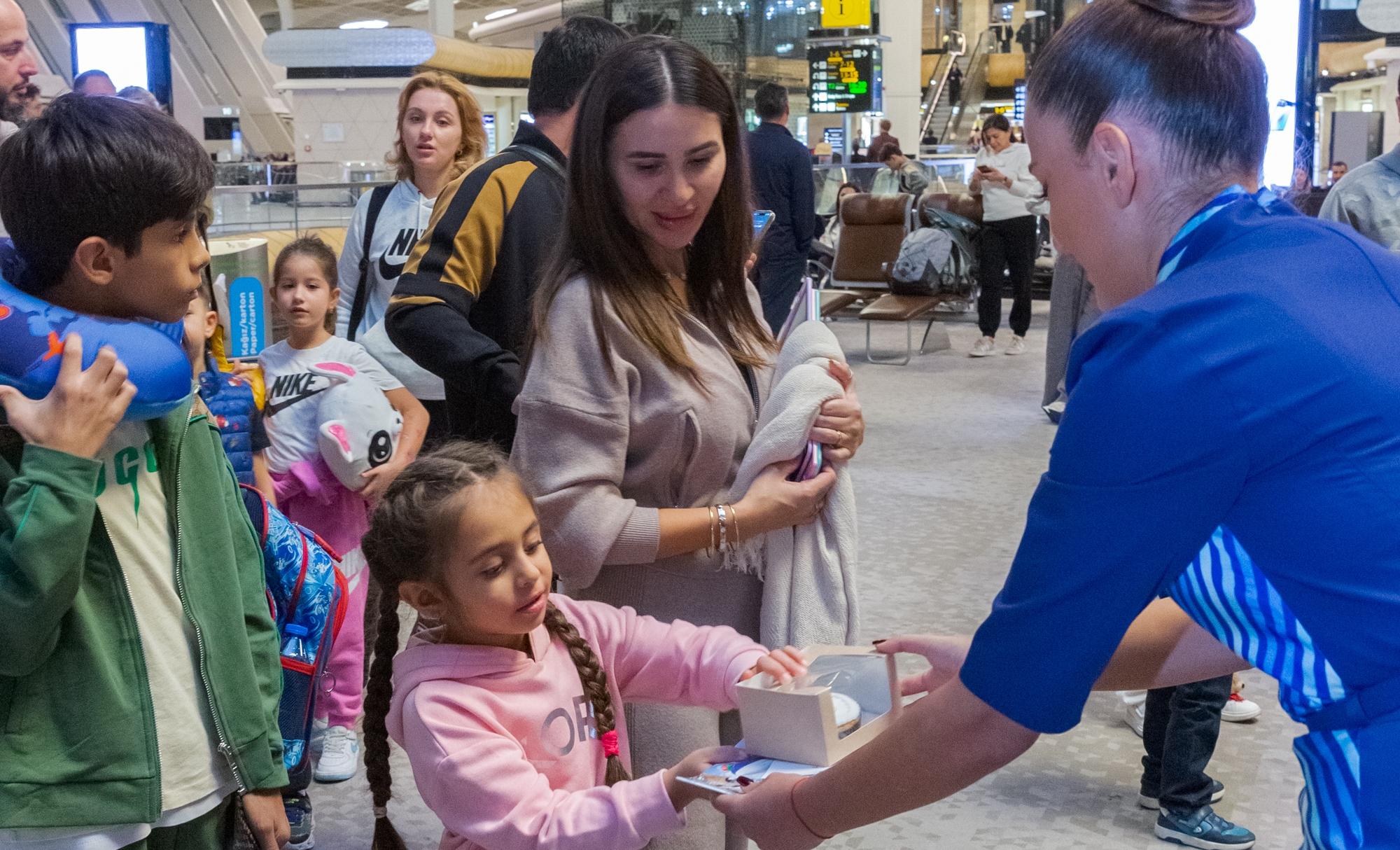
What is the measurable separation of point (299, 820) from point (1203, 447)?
247 cm

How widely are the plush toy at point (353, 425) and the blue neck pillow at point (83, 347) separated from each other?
69.6 inches

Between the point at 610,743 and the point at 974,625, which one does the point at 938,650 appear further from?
the point at 974,625

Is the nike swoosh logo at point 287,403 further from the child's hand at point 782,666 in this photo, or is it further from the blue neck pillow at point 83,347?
the child's hand at point 782,666

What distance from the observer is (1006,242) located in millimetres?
9750

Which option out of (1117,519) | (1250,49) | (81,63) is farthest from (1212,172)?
(81,63)

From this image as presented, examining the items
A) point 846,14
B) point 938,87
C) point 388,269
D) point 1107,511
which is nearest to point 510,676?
point 1107,511

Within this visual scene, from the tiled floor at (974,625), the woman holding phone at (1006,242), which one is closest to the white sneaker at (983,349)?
the woman holding phone at (1006,242)

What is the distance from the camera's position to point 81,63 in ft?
21.5

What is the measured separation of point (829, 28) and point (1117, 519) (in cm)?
1636

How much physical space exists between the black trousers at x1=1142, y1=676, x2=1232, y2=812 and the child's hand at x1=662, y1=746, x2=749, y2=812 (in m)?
1.66

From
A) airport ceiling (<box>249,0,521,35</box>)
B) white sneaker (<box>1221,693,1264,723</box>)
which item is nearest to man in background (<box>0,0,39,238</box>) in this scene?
white sneaker (<box>1221,693,1264,723</box>)

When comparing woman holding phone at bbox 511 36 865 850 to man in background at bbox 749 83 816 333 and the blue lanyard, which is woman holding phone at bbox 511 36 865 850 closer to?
the blue lanyard

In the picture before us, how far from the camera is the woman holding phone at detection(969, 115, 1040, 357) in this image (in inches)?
375

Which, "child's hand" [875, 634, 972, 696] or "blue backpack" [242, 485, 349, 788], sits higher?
"child's hand" [875, 634, 972, 696]
